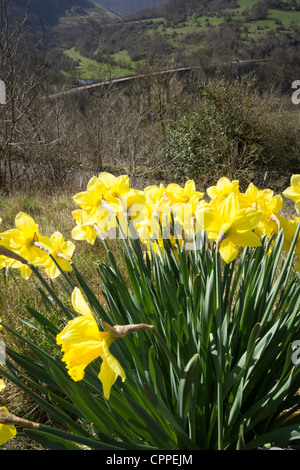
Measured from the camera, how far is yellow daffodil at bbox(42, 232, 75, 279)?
1186mm

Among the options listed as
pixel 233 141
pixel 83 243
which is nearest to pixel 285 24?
pixel 233 141

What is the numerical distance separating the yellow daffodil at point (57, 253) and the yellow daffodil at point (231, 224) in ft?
1.78

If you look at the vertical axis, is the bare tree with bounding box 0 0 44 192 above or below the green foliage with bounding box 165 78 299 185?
above

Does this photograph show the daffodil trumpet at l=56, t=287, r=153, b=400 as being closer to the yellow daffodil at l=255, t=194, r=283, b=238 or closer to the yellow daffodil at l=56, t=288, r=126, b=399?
the yellow daffodil at l=56, t=288, r=126, b=399

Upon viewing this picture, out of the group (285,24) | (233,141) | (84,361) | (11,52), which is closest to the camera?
(84,361)

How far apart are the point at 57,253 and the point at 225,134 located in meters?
10.7

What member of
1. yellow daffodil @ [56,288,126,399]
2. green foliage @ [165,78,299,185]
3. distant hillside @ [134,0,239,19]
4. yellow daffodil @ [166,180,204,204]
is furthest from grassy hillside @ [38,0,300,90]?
yellow daffodil @ [56,288,126,399]

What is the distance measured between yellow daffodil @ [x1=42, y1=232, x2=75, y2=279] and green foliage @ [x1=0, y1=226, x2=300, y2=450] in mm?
121

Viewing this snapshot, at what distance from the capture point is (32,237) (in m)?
1.14

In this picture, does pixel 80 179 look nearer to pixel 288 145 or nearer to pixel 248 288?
pixel 248 288

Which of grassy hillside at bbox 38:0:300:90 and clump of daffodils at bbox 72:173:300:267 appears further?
grassy hillside at bbox 38:0:300:90

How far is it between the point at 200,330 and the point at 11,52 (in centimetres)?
687

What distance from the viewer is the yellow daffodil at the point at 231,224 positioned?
0.91m

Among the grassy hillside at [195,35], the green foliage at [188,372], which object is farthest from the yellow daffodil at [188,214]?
the grassy hillside at [195,35]
